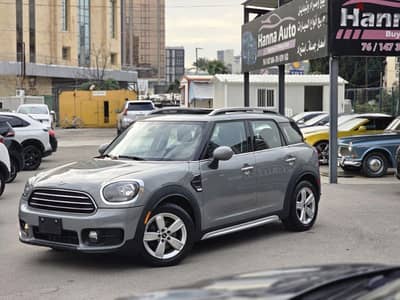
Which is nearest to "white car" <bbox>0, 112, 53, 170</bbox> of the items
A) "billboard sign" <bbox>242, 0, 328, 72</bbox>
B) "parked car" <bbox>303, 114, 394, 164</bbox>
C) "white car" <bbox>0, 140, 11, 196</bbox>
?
"white car" <bbox>0, 140, 11, 196</bbox>

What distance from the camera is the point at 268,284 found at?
8.93 ft

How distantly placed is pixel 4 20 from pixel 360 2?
55.6 m

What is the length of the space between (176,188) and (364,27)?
8804 millimetres

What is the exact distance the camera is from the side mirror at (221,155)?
23.9ft

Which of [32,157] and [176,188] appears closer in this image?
[176,188]

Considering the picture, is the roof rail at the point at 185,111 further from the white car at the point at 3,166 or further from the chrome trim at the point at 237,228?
the white car at the point at 3,166

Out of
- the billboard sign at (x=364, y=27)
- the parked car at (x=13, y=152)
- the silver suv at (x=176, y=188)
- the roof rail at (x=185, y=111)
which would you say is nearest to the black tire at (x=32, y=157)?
the parked car at (x=13, y=152)

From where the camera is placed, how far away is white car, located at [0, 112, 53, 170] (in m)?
17.8

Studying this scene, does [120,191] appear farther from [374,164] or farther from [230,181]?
[374,164]

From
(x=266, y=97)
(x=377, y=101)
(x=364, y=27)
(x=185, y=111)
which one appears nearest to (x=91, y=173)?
(x=185, y=111)

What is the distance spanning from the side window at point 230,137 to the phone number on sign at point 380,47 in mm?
7094

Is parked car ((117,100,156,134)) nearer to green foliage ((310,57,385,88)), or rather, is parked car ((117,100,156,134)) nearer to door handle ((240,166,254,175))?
door handle ((240,166,254,175))

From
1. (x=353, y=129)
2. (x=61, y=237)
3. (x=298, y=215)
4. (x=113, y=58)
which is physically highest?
(x=113, y=58)

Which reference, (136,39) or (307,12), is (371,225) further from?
(136,39)
